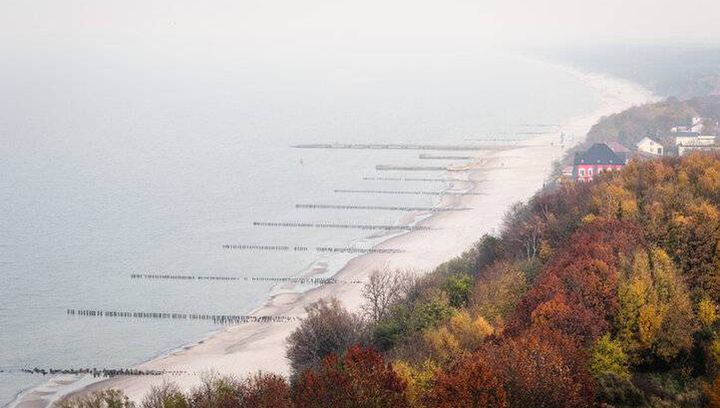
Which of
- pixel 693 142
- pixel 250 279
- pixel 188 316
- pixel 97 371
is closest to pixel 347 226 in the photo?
pixel 250 279

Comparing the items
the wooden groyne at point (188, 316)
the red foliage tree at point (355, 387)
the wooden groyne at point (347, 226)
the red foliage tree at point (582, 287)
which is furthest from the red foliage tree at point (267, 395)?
the wooden groyne at point (347, 226)

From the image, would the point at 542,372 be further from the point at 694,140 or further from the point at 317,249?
the point at 694,140

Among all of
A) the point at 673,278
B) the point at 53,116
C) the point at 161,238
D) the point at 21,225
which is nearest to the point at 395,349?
the point at 673,278

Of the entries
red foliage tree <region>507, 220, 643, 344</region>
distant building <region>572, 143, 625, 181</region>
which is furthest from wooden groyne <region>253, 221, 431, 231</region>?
red foliage tree <region>507, 220, 643, 344</region>

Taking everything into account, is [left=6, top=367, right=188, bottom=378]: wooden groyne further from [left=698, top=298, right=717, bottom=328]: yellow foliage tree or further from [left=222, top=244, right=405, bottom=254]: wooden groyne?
[left=698, top=298, right=717, bottom=328]: yellow foliage tree

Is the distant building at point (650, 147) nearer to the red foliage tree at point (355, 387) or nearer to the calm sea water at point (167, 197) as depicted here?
the calm sea water at point (167, 197)
